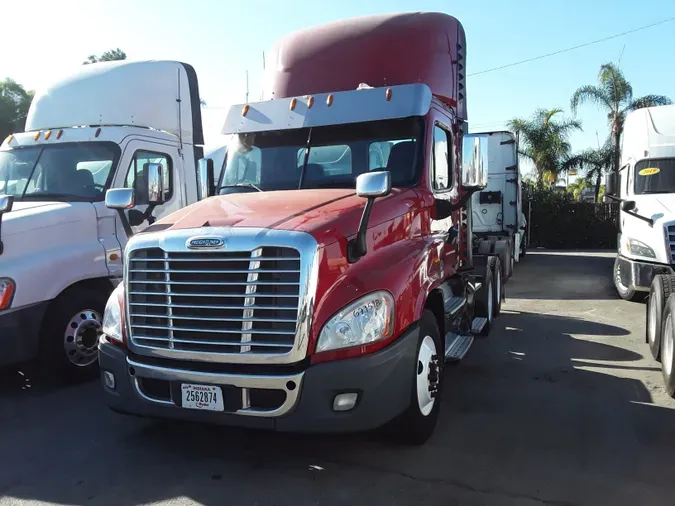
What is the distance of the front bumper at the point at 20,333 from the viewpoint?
205 inches

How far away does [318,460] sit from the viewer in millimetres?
4172

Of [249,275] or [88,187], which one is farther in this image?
[88,187]

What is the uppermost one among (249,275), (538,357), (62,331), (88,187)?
(88,187)

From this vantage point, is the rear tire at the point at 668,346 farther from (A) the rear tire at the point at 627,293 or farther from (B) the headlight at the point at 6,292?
(B) the headlight at the point at 6,292

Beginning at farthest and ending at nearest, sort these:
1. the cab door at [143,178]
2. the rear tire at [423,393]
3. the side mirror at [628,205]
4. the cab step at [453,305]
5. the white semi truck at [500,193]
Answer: the white semi truck at [500,193] < the side mirror at [628,205] < the cab door at [143,178] < the cab step at [453,305] < the rear tire at [423,393]

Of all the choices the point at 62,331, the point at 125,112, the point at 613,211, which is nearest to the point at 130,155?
the point at 125,112

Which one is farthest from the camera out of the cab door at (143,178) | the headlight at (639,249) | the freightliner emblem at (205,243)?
the headlight at (639,249)

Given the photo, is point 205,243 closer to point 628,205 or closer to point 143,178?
point 143,178

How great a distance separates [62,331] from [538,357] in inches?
206

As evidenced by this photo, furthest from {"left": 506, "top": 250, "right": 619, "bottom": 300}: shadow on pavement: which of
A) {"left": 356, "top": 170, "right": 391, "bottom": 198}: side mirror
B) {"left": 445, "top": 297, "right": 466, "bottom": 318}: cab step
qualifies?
{"left": 356, "top": 170, "right": 391, "bottom": 198}: side mirror

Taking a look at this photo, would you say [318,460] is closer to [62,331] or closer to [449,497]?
[449,497]

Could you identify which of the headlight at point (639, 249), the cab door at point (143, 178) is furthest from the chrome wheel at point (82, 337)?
the headlight at point (639, 249)

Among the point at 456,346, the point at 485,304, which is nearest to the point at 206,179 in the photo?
the point at 456,346

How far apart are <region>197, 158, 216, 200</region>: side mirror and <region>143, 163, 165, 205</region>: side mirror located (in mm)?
615
